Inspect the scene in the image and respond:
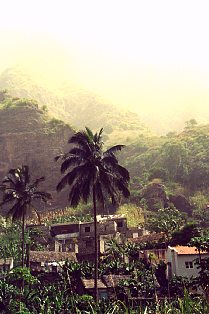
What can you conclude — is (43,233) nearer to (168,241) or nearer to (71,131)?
(168,241)

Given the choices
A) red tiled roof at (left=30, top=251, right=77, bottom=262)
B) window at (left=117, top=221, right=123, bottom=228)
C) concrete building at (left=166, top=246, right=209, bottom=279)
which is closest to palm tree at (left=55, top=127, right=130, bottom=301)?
concrete building at (left=166, top=246, right=209, bottom=279)

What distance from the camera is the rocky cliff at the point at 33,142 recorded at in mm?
129000

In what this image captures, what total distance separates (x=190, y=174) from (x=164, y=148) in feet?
63.1

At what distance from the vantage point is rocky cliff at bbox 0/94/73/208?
129000 millimetres

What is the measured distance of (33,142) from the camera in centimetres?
13312

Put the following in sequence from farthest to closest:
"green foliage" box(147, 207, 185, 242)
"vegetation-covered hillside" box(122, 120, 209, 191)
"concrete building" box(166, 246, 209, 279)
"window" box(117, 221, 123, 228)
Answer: "vegetation-covered hillside" box(122, 120, 209, 191), "window" box(117, 221, 123, 228), "green foliage" box(147, 207, 185, 242), "concrete building" box(166, 246, 209, 279)

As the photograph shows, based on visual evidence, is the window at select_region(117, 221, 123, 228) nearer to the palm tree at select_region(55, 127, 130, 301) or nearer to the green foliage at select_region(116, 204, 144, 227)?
the green foliage at select_region(116, 204, 144, 227)

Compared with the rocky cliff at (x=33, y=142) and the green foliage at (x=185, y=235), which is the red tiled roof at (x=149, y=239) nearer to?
the green foliage at (x=185, y=235)

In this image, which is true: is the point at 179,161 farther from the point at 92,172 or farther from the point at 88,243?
the point at 92,172

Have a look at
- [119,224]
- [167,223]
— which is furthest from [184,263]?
[119,224]

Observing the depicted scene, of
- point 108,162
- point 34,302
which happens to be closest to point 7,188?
point 34,302

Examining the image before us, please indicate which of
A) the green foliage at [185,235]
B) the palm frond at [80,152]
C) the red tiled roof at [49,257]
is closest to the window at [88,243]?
the red tiled roof at [49,257]

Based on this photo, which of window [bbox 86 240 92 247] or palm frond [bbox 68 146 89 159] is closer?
palm frond [bbox 68 146 89 159]

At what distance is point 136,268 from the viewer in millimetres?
62688
